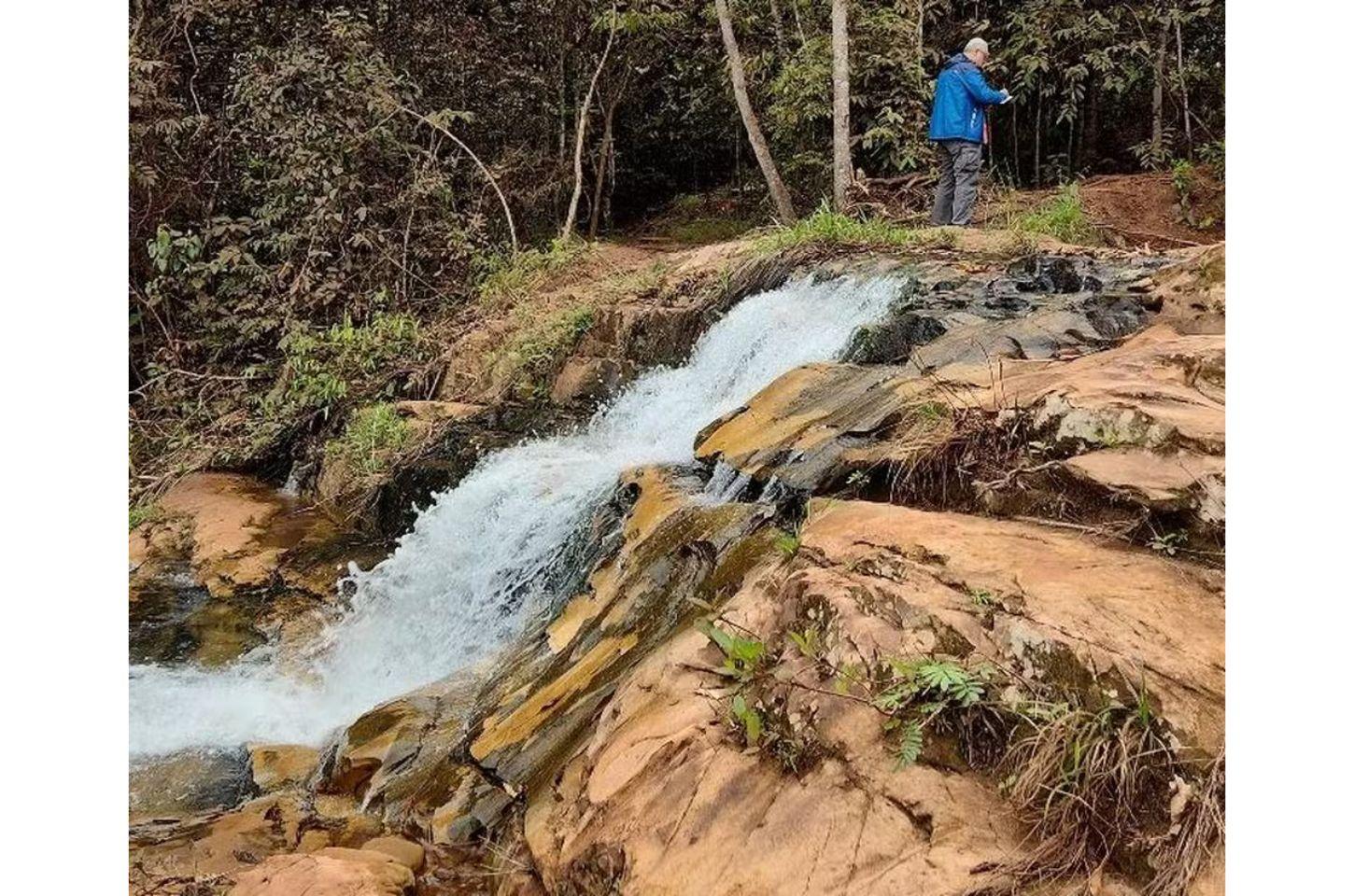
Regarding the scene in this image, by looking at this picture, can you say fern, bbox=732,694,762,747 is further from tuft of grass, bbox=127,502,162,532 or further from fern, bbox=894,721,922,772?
tuft of grass, bbox=127,502,162,532

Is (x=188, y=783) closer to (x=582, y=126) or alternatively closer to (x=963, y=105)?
(x=963, y=105)

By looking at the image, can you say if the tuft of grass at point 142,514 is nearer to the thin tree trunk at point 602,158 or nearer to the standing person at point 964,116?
the thin tree trunk at point 602,158

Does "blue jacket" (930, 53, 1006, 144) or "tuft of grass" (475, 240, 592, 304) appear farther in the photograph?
"tuft of grass" (475, 240, 592, 304)

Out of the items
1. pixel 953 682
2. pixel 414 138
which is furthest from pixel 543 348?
pixel 953 682

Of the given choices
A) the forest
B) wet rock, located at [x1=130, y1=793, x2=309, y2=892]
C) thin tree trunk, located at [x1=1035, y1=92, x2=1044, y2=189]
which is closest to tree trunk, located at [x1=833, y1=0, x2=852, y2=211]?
the forest

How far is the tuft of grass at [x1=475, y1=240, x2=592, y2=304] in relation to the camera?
8.45 metres

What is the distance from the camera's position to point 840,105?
7512mm

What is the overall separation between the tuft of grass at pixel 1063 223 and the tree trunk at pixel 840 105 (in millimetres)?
1410

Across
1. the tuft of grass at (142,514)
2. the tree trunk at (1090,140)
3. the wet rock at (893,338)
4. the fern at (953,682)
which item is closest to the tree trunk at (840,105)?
the wet rock at (893,338)

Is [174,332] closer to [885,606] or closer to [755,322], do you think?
[755,322]

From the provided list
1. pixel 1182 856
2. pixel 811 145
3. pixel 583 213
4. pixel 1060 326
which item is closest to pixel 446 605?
pixel 1060 326

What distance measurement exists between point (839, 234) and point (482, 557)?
3324 millimetres

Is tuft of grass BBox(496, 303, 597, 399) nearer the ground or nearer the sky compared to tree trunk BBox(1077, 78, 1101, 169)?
nearer the ground

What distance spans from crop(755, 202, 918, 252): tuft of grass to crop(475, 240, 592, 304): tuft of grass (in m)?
2.22
